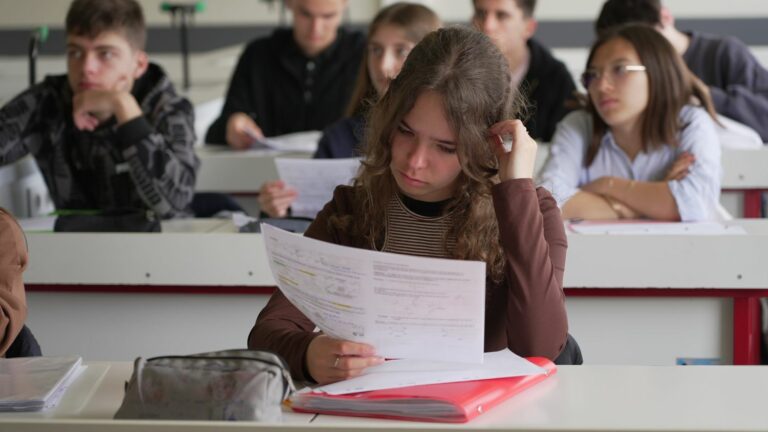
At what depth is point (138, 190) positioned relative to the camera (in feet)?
9.40

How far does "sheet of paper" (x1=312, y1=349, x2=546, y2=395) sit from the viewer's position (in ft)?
4.33

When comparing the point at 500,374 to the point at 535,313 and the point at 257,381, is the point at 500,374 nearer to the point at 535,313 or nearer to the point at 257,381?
the point at 535,313

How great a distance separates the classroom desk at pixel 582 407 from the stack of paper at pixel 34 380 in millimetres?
14

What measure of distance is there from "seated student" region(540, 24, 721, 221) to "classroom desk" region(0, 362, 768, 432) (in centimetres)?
121

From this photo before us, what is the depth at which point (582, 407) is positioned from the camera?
1284mm

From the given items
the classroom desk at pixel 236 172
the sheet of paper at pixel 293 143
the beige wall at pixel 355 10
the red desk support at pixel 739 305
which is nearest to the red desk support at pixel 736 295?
the red desk support at pixel 739 305

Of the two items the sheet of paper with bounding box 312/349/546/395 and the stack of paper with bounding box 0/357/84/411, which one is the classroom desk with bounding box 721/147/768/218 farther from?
the stack of paper with bounding box 0/357/84/411

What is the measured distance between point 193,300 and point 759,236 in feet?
3.84

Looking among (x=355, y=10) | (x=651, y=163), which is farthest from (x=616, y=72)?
(x=355, y=10)

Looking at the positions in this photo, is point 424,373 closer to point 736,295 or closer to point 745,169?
point 736,295

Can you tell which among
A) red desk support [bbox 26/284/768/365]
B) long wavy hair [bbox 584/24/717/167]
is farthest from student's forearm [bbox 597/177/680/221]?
red desk support [bbox 26/284/768/365]

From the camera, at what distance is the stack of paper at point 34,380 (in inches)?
51.3

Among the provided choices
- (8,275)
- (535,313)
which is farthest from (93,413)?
(535,313)

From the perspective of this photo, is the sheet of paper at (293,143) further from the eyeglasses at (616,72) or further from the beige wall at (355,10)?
the beige wall at (355,10)
